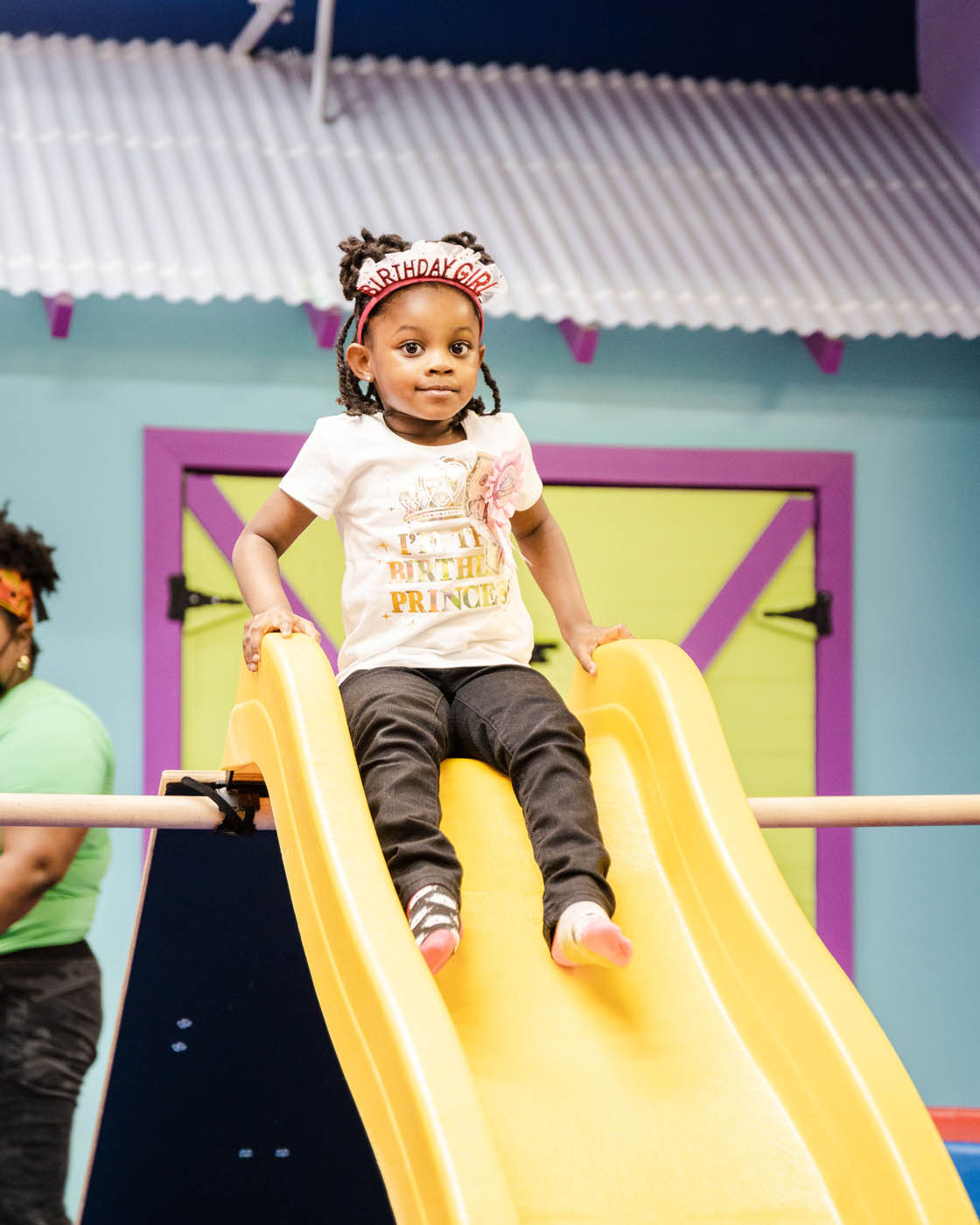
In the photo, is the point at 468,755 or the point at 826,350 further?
the point at 826,350

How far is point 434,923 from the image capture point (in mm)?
1724

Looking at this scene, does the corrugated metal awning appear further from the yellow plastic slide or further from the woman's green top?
the yellow plastic slide

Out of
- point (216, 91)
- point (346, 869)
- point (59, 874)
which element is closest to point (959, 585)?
point (216, 91)

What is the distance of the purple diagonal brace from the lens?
440 cm

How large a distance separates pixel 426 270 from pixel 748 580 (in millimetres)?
2449

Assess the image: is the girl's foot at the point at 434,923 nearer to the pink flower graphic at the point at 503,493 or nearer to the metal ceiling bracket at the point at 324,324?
the pink flower graphic at the point at 503,493

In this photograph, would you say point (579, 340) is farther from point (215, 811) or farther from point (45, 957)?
point (215, 811)

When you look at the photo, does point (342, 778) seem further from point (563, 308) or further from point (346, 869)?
point (563, 308)

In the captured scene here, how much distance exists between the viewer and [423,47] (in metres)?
4.72

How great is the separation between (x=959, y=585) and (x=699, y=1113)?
10.8 feet

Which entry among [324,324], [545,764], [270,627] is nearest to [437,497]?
[270,627]

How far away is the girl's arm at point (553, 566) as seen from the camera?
2406 mm

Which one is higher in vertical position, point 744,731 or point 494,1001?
point 744,731

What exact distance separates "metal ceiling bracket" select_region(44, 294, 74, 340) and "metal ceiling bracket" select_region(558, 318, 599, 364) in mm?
1448
